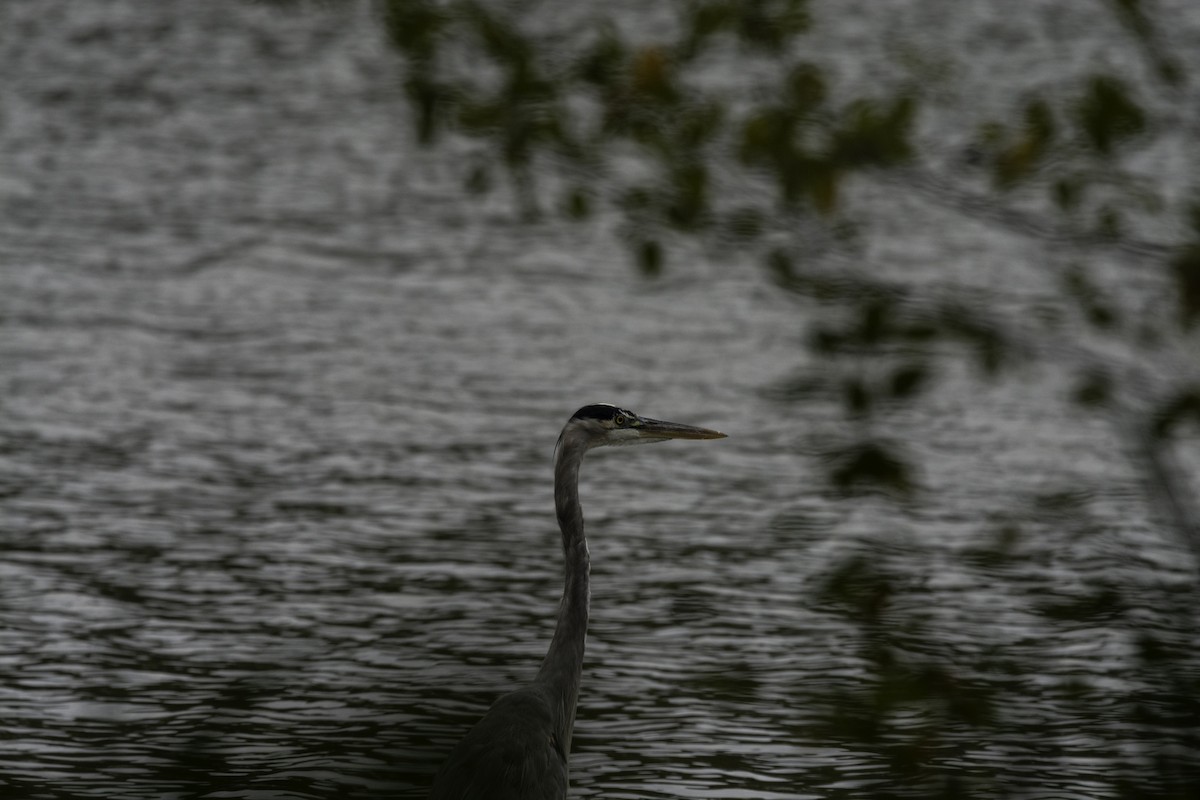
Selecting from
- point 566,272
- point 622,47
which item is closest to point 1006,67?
point 566,272

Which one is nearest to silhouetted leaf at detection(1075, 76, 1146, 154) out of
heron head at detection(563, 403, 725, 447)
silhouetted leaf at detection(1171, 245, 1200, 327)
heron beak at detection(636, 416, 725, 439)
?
silhouetted leaf at detection(1171, 245, 1200, 327)

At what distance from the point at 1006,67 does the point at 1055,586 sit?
18241 millimetres

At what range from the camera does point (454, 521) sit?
1141cm

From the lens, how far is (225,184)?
21.8 meters

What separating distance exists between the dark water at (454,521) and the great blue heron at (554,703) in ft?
1.48

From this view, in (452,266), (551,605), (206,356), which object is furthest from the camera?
(452,266)

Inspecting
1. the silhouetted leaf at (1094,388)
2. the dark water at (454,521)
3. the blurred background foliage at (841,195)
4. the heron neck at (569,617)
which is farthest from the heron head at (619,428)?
the silhouetted leaf at (1094,388)

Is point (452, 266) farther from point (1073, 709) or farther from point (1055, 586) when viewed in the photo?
point (1073, 709)

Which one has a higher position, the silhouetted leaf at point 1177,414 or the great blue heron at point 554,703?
the silhouetted leaf at point 1177,414

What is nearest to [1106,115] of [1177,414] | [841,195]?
[1177,414]

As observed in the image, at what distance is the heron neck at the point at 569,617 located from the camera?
21.8ft

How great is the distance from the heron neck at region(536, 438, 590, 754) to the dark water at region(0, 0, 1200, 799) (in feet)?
1.97

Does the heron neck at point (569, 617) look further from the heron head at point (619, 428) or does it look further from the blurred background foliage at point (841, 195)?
the blurred background foliage at point (841, 195)

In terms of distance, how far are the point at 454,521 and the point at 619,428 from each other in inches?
169
